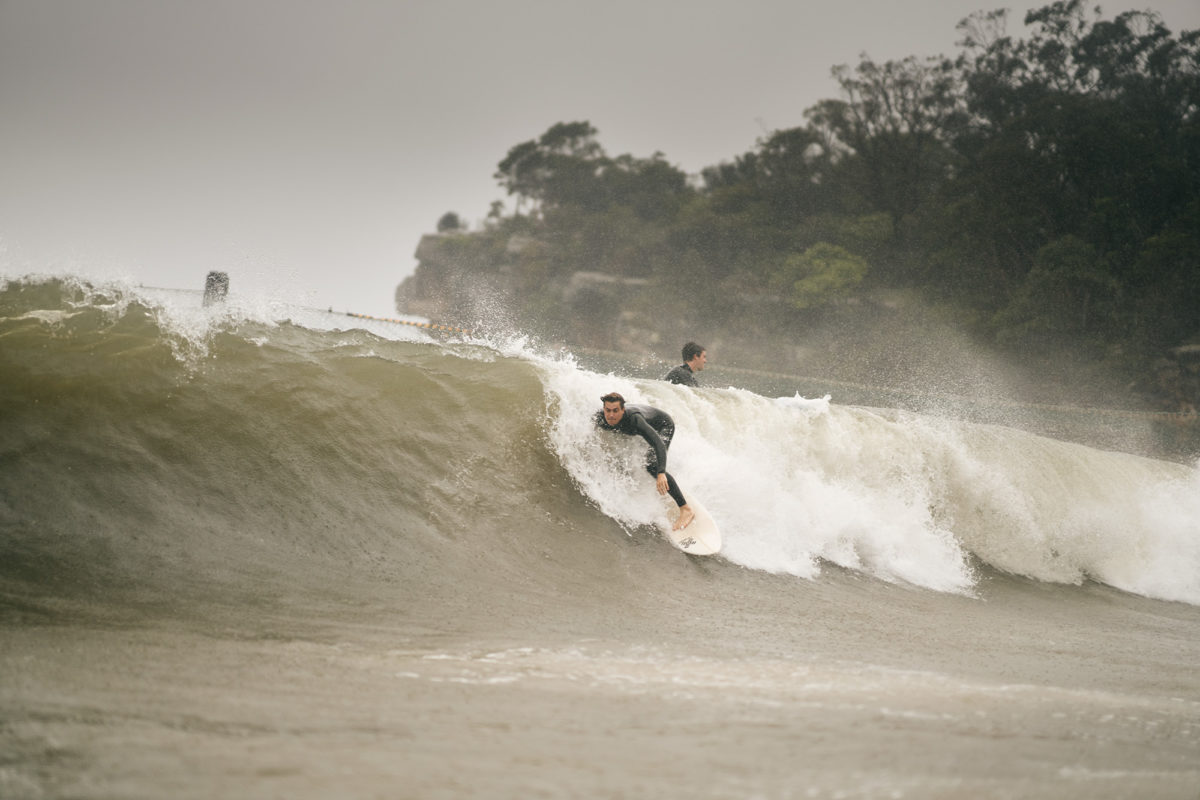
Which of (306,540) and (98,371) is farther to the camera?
(98,371)

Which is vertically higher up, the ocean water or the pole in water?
the pole in water

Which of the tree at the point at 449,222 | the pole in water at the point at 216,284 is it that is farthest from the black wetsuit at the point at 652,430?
the tree at the point at 449,222

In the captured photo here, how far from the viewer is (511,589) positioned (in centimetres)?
575

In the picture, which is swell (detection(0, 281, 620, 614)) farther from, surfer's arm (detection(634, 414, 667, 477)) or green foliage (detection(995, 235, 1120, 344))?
green foliage (detection(995, 235, 1120, 344))

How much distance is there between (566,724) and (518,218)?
63468 mm

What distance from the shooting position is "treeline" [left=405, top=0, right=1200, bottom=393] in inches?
1403

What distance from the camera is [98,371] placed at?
21.7 feet

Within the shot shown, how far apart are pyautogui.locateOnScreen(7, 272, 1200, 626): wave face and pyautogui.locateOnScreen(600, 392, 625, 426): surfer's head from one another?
0.48 m

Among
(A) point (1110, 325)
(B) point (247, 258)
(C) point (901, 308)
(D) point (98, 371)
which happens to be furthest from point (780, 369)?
(D) point (98, 371)

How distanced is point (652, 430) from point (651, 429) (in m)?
0.02

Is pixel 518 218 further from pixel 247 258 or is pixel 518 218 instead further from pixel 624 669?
pixel 624 669

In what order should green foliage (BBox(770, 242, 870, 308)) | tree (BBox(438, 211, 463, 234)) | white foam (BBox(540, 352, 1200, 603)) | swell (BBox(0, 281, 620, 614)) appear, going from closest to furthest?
swell (BBox(0, 281, 620, 614))
white foam (BBox(540, 352, 1200, 603))
green foliage (BBox(770, 242, 870, 308))
tree (BBox(438, 211, 463, 234))

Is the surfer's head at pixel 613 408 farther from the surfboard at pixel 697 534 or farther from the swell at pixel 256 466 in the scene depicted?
the surfboard at pixel 697 534

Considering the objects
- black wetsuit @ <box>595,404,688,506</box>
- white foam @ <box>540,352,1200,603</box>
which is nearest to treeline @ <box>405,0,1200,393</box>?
white foam @ <box>540,352,1200,603</box>
